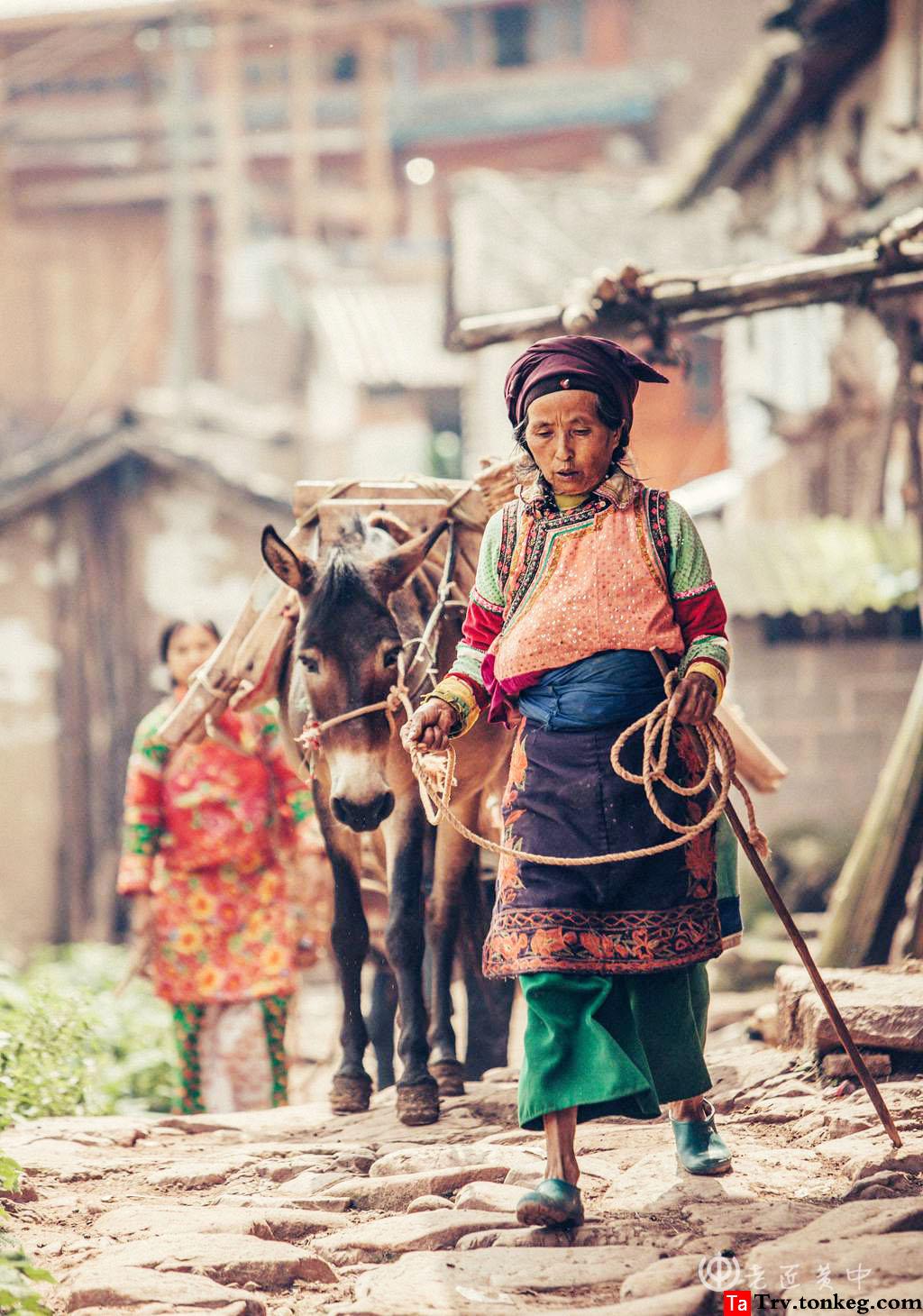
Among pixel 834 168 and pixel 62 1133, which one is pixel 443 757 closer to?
pixel 62 1133

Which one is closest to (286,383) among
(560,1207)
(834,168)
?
(834,168)

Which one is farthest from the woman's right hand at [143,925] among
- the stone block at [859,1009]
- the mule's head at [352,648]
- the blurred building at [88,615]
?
the blurred building at [88,615]

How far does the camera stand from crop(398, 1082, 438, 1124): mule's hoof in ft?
16.8

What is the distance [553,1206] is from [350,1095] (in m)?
1.83

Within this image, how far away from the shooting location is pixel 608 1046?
3.88 m

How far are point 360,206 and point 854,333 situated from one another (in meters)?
19.6

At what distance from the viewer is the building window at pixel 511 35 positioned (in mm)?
33031

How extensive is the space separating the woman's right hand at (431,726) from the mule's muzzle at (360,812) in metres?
0.81

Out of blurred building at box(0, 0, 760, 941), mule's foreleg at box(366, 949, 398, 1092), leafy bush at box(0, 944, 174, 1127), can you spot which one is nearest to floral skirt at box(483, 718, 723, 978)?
leafy bush at box(0, 944, 174, 1127)

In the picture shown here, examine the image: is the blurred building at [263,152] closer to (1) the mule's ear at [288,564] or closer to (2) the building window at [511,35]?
(2) the building window at [511,35]

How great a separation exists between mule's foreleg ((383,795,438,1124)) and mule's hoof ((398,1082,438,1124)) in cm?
3

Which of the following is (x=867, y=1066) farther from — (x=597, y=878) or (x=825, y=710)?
(x=825, y=710)

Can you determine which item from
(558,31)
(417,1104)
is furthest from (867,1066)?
(558,31)

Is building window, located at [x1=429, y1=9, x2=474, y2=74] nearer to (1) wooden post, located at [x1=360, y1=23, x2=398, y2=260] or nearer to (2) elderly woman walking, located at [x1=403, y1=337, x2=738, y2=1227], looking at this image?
(1) wooden post, located at [x1=360, y1=23, x2=398, y2=260]
